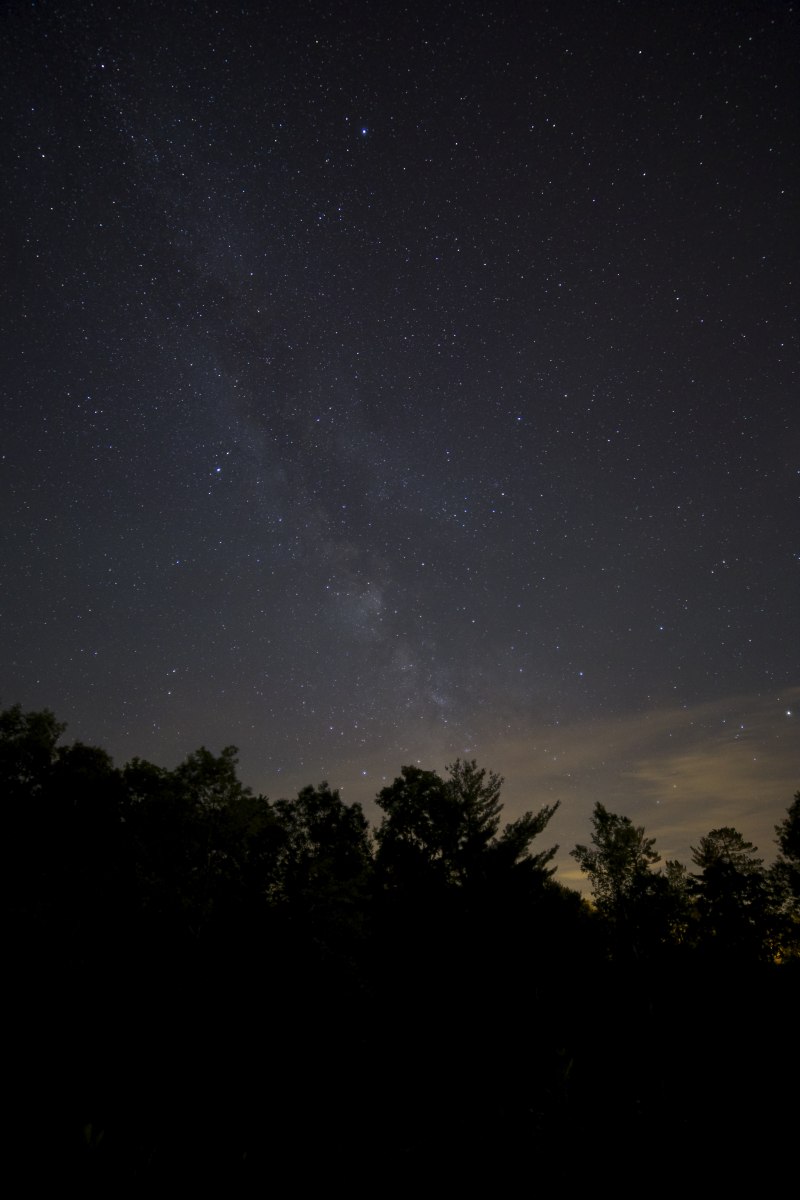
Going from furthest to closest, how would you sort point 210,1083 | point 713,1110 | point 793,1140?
point 210,1083, point 713,1110, point 793,1140

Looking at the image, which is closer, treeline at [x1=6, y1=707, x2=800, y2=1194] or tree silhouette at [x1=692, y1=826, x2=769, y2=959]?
treeline at [x1=6, y1=707, x2=800, y2=1194]

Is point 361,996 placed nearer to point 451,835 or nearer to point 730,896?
point 451,835

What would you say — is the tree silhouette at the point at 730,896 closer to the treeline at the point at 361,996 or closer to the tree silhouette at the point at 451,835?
the treeline at the point at 361,996

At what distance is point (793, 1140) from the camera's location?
29.6 feet

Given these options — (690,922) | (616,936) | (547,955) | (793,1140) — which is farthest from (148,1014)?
(690,922)

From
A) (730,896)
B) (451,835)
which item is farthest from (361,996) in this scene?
(730,896)

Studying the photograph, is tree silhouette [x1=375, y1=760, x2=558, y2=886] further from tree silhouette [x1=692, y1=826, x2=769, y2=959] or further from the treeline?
tree silhouette [x1=692, y1=826, x2=769, y2=959]

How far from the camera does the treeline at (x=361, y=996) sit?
8.16 m

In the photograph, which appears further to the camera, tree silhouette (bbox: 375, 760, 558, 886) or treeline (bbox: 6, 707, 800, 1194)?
tree silhouette (bbox: 375, 760, 558, 886)

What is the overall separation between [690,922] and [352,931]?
25264 millimetres

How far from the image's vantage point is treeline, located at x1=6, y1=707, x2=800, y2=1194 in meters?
8.16

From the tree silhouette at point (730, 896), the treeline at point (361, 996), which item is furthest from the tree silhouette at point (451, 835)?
the tree silhouette at point (730, 896)

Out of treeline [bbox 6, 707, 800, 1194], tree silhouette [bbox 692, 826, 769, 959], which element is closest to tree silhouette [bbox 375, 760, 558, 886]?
treeline [bbox 6, 707, 800, 1194]

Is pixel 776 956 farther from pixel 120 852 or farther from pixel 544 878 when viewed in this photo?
pixel 120 852
